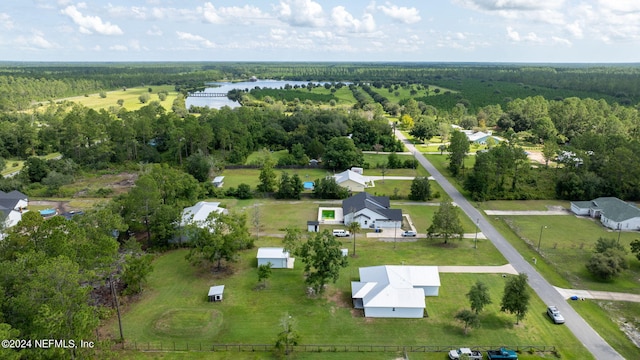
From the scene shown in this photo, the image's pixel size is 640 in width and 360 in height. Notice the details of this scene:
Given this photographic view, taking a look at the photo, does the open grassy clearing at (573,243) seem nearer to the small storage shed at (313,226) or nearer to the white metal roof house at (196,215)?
the small storage shed at (313,226)

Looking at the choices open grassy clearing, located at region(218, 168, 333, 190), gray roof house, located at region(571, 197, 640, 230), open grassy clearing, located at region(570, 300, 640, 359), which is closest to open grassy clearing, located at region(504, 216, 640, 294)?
gray roof house, located at region(571, 197, 640, 230)

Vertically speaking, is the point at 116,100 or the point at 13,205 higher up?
the point at 116,100

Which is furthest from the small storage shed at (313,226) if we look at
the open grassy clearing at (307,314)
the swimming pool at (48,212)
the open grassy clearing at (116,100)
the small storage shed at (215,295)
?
the open grassy clearing at (116,100)

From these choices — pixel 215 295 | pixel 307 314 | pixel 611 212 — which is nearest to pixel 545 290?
pixel 307 314

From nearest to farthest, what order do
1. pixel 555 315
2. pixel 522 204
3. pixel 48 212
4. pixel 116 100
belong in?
1. pixel 555 315
2. pixel 48 212
3. pixel 522 204
4. pixel 116 100

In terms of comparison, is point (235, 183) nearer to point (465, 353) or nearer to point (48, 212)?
point (48, 212)

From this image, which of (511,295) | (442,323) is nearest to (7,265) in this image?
(442,323)
